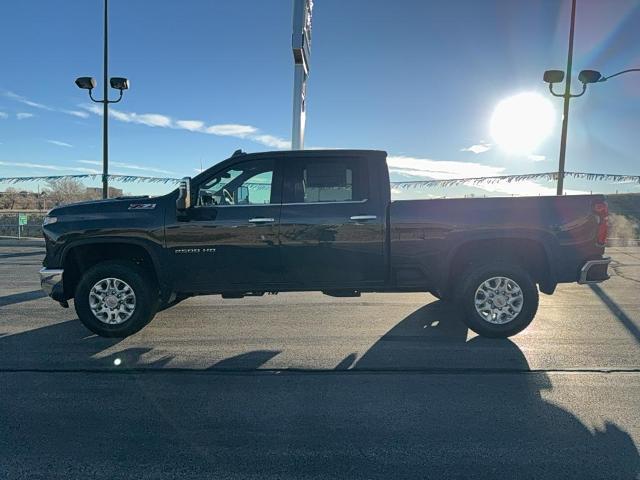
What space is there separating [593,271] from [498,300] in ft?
3.65

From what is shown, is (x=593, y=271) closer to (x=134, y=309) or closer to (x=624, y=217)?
(x=134, y=309)

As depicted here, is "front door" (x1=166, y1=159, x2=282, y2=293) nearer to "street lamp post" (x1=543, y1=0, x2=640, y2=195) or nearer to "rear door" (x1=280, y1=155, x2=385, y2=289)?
"rear door" (x1=280, y1=155, x2=385, y2=289)

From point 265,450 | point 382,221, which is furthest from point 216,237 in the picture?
point 265,450

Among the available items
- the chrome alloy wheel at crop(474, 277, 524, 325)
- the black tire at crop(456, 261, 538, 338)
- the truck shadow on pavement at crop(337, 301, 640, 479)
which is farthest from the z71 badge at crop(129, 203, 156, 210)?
the chrome alloy wheel at crop(474, 277, 524, 325)

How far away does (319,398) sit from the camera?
12.3 feet

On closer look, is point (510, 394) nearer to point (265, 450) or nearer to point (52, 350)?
point (265, 450)

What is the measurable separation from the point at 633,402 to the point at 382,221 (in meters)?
2.82

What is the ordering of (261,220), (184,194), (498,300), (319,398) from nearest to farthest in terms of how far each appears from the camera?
(319,398), (184,194), (261,220), (498,300)

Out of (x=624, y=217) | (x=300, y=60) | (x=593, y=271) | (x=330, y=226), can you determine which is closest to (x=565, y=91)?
(x=300, y=60)

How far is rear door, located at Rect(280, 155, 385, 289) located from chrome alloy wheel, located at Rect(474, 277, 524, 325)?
3.85 feet

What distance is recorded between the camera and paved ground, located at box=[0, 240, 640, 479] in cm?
287

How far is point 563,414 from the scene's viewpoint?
3.49 meters

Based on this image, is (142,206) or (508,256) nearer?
(142,206)

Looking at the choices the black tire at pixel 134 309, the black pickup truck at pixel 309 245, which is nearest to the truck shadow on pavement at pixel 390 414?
the black tire at pixel 134 309
